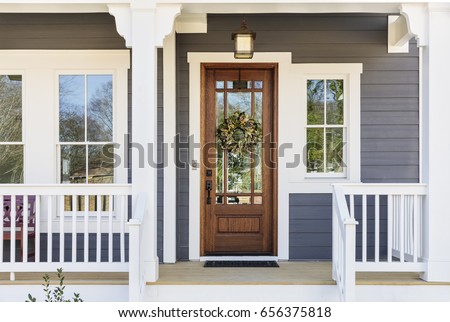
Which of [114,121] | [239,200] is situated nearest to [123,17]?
[114,121]

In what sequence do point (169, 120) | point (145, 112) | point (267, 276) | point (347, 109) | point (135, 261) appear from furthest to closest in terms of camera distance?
point (347, 109) < point (169, 120) < point (267, 276) < point (145, 112) < point (135, 261)

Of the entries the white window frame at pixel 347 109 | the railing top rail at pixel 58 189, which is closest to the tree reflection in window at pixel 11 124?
the railing top rail at pixel 58 189

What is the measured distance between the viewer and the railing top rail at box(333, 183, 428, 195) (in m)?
4.46

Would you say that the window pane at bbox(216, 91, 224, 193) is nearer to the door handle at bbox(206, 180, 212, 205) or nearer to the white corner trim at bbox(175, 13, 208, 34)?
the door handle at bbox(206, 180, 212, 205)

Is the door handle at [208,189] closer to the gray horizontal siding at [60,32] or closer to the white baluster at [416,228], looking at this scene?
the gray horizontal siding at [60,32]

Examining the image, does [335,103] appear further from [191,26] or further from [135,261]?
[135,261]

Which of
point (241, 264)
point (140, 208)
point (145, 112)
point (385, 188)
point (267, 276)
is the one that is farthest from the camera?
point (241, 264)

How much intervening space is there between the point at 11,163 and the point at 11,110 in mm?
581

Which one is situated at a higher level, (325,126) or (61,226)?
(325,126)

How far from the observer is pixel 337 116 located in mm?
5695

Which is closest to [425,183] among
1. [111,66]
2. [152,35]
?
[152,35]

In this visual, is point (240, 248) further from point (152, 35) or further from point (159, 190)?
point (152, 35)

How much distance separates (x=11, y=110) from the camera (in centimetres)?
557

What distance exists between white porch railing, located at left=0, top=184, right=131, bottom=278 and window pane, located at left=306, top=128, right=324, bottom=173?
7.00 feet
